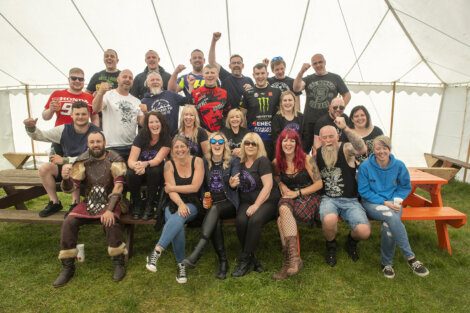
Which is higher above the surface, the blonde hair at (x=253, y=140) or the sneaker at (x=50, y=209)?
the blonde hair at (x=253, y=140)

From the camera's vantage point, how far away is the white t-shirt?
365 cm

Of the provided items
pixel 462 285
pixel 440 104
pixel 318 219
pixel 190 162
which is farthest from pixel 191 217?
pixel 440 104

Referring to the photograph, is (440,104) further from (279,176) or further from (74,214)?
(74,214)

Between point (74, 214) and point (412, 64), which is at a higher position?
point (412, 64)

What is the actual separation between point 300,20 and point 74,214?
16.4 ft

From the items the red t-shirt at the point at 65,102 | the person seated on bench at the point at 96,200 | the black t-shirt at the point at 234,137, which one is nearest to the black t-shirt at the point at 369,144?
the black t-shirt at the point at 234,137

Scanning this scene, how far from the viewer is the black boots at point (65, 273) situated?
2800 mm

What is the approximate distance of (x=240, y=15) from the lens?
5.64 meters

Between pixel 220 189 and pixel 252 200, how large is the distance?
343 mm

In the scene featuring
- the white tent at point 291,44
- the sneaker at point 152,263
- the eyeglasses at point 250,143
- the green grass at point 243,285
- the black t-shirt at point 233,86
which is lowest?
the green grass at point 243,285

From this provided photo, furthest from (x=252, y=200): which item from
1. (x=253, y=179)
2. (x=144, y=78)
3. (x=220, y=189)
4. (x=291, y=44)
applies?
(x=291, y=44)

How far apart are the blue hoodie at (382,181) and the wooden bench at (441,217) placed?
33 cm

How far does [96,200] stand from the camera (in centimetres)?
305

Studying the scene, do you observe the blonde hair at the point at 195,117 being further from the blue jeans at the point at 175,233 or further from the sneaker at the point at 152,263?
the sneaker at the point at 152,263
